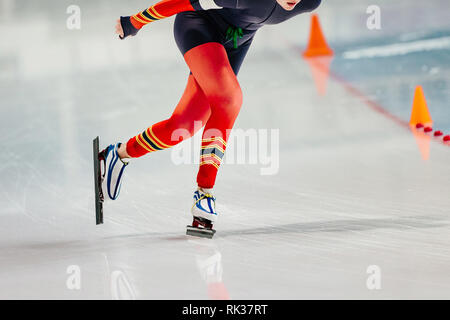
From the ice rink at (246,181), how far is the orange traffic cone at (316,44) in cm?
20

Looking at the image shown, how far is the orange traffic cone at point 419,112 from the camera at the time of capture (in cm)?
577

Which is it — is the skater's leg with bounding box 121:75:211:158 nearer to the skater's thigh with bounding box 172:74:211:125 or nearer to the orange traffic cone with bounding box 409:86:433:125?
the skater's thigh with bounding box 172:74:211:125

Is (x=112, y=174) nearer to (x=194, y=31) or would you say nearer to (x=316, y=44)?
(x=194, y=31)

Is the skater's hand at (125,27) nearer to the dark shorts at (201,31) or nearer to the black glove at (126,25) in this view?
the black glove at (126,25)

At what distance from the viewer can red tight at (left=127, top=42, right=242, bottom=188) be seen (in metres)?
3.54

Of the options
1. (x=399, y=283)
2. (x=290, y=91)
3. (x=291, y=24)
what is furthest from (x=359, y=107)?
(x=291, y=24)

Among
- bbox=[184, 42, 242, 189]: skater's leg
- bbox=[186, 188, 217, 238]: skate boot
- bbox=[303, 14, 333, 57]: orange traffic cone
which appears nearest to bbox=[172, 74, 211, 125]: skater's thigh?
bbox=[184, 42, 242, 189]: skater's leg

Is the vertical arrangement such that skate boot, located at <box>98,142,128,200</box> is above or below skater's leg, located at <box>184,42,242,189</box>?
below

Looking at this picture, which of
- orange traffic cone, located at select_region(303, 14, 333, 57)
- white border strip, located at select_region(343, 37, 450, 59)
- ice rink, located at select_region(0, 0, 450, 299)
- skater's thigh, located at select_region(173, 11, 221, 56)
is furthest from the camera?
orange traffic cone, located at select_region(303, 14, 333, 57)

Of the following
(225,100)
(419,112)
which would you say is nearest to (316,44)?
(419,112)

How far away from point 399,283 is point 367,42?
6522 millimetres

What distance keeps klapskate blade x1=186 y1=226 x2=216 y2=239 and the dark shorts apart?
788 millimetres
